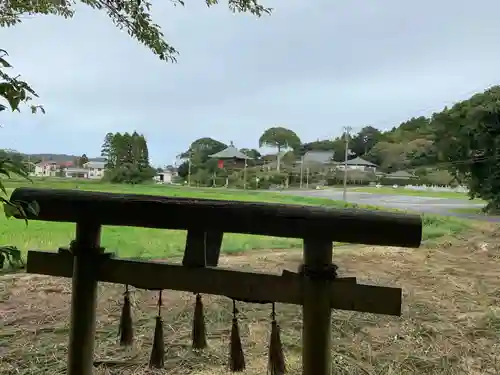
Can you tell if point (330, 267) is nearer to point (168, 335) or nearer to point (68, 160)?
point (168, 335)

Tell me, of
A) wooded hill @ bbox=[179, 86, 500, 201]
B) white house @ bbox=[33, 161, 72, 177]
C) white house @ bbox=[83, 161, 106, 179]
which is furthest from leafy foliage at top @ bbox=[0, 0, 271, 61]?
white house @ bbox=[83, 161, 106, 179]

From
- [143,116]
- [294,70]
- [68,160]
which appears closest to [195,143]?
[143,116]

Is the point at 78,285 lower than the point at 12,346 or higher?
higher

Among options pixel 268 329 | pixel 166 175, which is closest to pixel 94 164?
pixel 166 175

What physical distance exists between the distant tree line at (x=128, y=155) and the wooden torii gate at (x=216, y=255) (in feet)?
38.5

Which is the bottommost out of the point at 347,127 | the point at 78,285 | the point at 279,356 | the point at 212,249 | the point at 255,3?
the point at 279,356

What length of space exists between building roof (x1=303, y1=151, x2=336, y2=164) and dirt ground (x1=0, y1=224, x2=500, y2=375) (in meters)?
13.8

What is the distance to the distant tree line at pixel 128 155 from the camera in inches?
506

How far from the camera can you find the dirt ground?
1.67 meters

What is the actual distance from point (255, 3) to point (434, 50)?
12615 millimetres

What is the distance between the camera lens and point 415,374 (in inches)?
65.7

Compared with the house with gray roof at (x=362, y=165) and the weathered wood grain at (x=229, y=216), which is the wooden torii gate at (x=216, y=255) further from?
the house with gray roof at (x=362, y=165)

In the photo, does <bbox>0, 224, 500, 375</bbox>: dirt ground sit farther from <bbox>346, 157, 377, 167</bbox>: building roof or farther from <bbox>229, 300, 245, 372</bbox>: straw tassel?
<bbox>346, 157, 377, 167</bbox>: building roof

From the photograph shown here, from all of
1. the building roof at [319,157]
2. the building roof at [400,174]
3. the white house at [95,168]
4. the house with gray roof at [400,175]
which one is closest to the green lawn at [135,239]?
the white house at [95,168]
